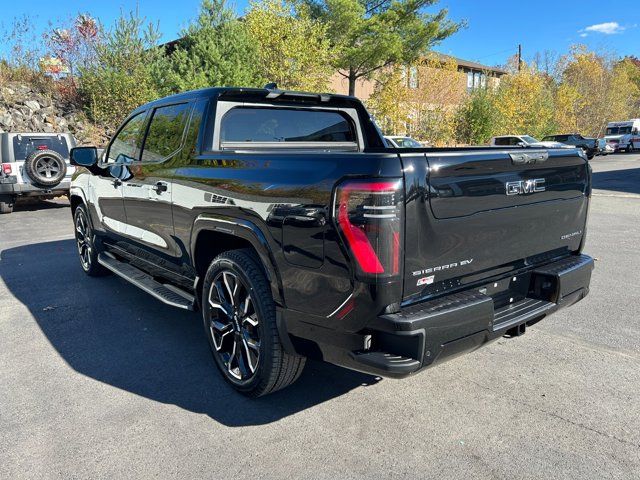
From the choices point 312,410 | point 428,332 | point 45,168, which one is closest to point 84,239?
point 312,410

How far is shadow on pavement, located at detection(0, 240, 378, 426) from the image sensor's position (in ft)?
10.1

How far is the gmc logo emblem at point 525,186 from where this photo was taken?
2.70 metres

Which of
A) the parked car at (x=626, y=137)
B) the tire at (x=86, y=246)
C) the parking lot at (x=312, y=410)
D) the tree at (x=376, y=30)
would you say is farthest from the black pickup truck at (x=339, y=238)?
the parked car at (x=626, y=137)

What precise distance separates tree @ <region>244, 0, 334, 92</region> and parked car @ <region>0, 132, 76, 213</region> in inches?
440

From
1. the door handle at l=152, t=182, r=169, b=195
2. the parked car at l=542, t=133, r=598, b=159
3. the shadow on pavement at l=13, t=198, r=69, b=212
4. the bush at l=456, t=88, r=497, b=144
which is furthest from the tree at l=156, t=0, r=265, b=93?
the parked car at l=542, t=133, r=598, b=159

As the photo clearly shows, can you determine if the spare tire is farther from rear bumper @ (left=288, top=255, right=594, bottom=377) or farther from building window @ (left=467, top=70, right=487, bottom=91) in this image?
building window @ (left=467, top=70, right=487, bottom=91)

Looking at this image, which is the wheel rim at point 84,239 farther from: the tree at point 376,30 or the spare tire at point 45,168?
the tree at point 376,30

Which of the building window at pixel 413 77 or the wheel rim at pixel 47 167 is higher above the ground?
the building window at pixel 413 77

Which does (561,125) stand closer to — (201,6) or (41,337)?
(201,6)

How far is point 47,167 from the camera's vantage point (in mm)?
Answer: 11031

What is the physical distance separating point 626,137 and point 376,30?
24.7 meters

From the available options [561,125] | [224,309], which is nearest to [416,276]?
[224,309]

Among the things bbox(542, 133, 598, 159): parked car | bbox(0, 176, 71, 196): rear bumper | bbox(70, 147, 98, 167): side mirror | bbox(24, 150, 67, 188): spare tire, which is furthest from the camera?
bbox(542, 133, 598, 159): parked car

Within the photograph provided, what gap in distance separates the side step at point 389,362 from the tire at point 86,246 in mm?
4282
